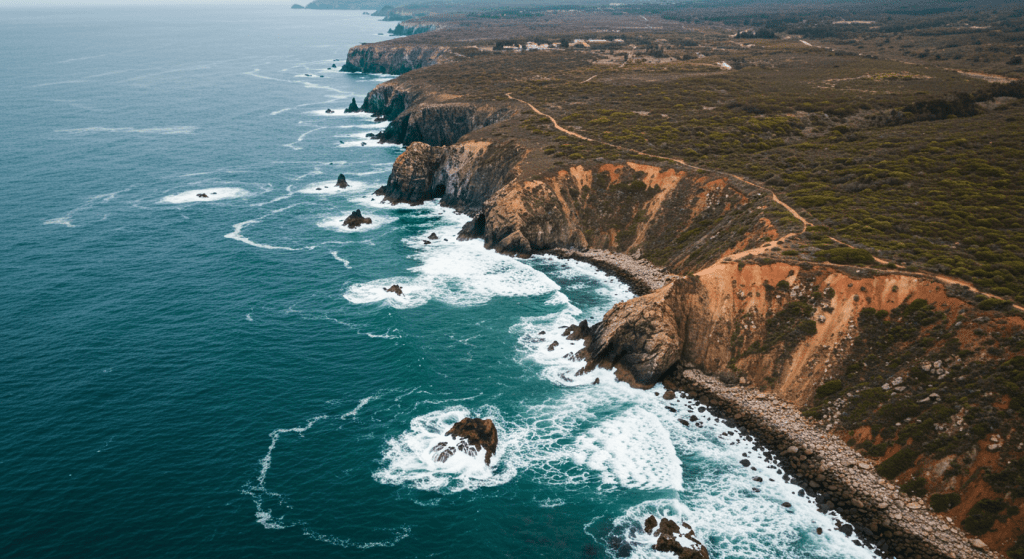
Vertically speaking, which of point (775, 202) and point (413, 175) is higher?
point (775, 202)

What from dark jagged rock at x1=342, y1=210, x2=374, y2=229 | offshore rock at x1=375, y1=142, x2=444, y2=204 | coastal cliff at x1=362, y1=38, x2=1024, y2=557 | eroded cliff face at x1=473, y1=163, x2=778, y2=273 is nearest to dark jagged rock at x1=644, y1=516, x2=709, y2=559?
coastal cliff at x1=362, y1=38, x2=1024, y2=557

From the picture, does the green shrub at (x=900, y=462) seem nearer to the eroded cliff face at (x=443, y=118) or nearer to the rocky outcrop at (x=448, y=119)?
the eroded cliff face at (x=443, y=118)

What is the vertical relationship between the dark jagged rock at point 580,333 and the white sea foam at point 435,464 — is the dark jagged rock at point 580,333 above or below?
above

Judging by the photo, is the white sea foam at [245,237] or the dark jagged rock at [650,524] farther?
the white sea foam at [245,237]

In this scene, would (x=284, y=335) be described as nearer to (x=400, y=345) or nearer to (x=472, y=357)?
(x=400, y=345)

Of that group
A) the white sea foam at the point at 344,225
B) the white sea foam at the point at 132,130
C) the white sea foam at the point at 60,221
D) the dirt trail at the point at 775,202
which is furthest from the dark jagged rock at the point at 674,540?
the white sea foam at the point at 132,130

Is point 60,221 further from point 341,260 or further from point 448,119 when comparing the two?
point 448,119

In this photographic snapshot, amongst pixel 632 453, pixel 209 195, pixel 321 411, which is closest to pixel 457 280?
pixel 321 411
